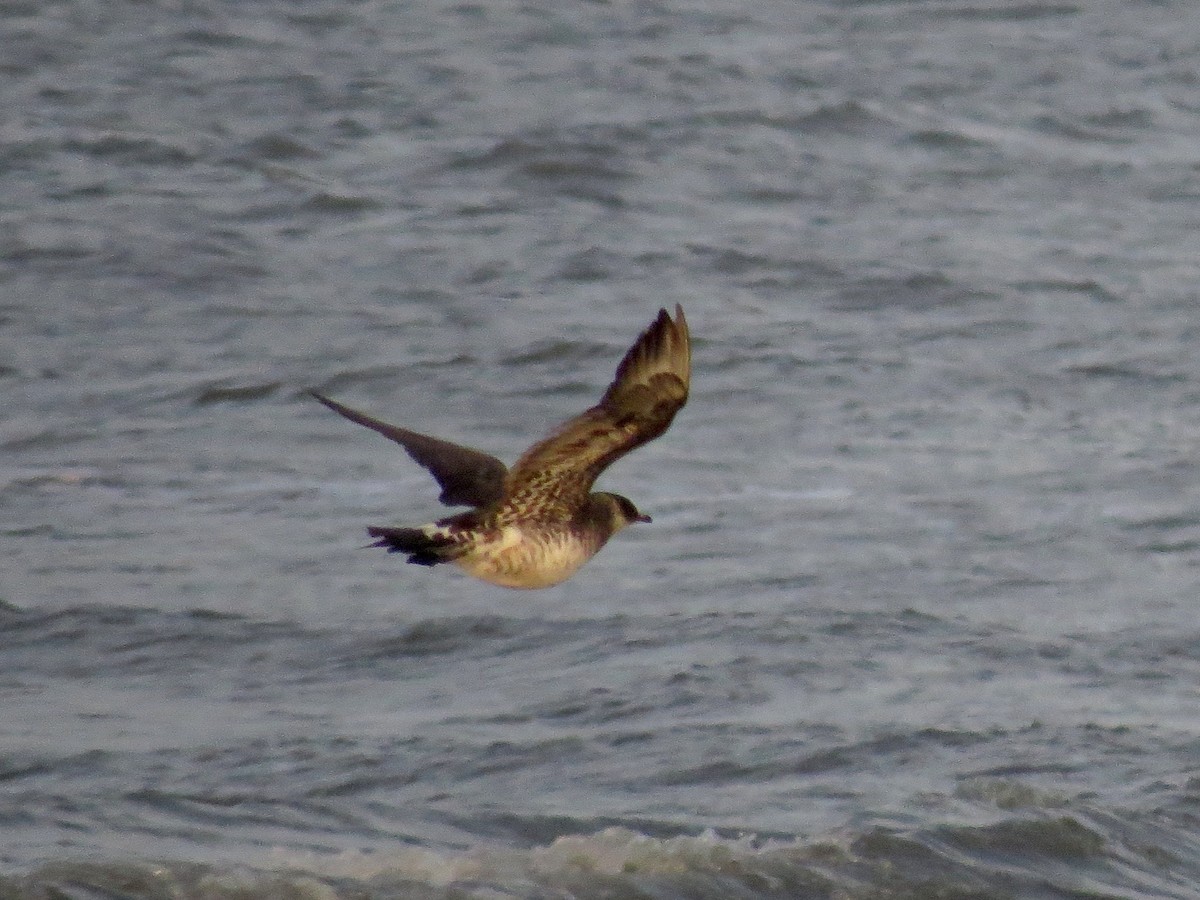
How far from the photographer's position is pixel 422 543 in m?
5.39

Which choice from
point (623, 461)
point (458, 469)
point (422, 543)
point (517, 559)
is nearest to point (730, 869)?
point (517, 559)

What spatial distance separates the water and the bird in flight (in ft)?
3.67

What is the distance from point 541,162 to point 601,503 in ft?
26.1

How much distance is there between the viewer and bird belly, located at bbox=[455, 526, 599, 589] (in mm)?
5625

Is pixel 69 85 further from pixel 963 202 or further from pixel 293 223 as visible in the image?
→ pixel 963 202

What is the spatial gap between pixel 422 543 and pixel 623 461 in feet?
14.9

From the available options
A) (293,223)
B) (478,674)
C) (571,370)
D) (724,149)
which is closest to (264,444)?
(571,370)

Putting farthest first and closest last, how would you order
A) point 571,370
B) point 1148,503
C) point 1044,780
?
point 571,370
point 1148,503
point 1044,780

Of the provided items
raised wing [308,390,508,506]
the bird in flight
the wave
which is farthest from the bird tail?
the wave

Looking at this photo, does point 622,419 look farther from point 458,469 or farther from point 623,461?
point 623,461

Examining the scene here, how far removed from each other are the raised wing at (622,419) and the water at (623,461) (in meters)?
1.26

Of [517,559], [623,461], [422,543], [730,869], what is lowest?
[730,869]

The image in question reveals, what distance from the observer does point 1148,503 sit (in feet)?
31.2

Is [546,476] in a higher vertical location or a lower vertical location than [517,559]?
higher
